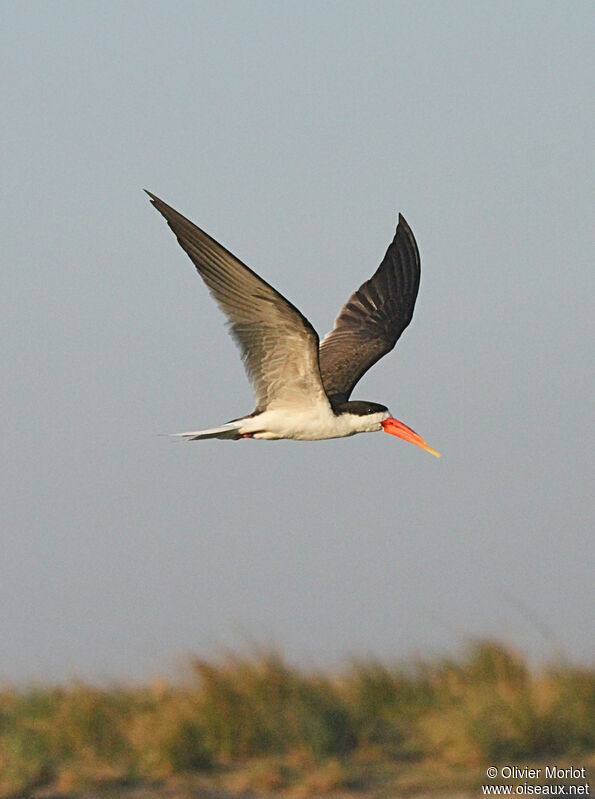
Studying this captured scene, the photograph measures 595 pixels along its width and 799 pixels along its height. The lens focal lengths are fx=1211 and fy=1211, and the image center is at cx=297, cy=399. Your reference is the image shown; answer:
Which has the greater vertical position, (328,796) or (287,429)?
(287,429)

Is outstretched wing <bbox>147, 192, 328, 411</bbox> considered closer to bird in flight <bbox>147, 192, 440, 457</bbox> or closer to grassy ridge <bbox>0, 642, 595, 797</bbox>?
bird in flight <bbox>147, 192, 440, 457</bbox>

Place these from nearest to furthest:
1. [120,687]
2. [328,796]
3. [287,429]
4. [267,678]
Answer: [328,796] → [267,678] → [120,687] → [287,429]

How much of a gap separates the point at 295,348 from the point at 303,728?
3.20 meters

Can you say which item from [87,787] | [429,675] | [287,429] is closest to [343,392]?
[287,429]

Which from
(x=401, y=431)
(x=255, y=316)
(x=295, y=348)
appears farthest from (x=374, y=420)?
(x=255, y=316)

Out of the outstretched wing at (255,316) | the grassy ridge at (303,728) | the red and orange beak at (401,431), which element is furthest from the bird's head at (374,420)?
the grassy ridge at (303,728)

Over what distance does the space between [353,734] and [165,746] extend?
1.14 meters

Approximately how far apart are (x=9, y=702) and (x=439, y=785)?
315cm

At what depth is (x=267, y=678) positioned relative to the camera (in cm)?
743

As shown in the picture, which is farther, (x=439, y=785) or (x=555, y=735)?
(x=555, y=735)

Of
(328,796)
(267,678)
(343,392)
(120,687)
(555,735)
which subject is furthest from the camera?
(343,392)

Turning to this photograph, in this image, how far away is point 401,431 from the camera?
11.1 metres

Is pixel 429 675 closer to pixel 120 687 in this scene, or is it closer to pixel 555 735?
pixel 555 735

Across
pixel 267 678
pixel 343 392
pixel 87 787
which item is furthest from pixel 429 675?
pixel 343 392
